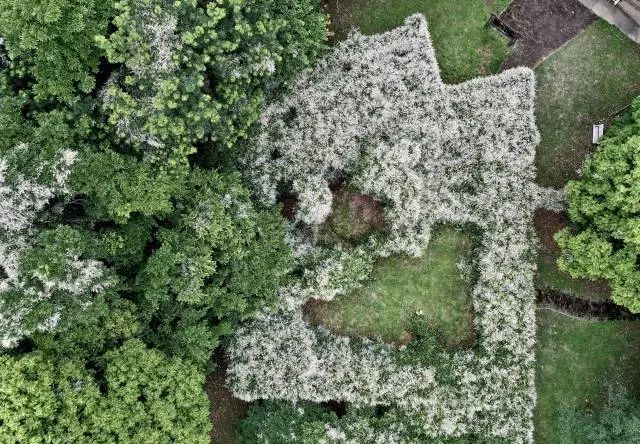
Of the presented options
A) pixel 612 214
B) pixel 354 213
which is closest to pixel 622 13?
pixel 612 214

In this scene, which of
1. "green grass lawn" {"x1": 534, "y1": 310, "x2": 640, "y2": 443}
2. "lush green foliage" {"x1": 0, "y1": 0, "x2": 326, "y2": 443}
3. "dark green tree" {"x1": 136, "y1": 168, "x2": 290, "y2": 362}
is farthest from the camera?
"green grass lawn" {"x1": 534, "y1": 310, "x2": 640, "y2": 443}

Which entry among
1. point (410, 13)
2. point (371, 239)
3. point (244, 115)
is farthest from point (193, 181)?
point (410, 13)

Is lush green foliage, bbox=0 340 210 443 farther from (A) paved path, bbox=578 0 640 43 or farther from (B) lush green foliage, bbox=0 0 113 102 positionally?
(A) paved path, bbox=578 0 640 43

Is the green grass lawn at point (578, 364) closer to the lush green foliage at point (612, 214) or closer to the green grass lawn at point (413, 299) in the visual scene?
the green grass lawn at point (413, 299)

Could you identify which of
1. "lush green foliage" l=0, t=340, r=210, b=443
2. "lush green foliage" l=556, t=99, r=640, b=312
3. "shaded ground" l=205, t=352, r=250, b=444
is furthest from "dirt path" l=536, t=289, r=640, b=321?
"lush green foliage" l=0, t=340, r=210, b=443

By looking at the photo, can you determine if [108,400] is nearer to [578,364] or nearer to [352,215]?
[352,215]

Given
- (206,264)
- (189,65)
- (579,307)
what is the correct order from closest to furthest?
1. (189,65)
2. (206,264)
3. (579,307)
